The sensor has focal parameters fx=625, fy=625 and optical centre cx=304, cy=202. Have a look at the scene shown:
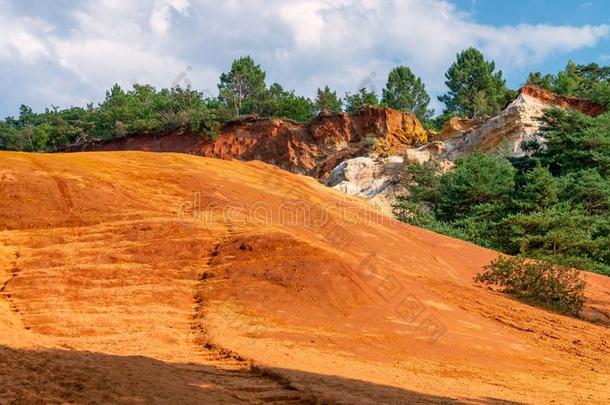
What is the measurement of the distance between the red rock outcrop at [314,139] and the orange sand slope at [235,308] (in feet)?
85.9

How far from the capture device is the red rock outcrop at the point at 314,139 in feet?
145

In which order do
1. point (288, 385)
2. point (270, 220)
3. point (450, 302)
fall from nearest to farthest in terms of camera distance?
point (288, 385)
point (450, 302)
point (270, 220)

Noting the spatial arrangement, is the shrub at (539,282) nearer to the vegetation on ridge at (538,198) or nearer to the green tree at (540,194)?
Answer: the vegetation on ridge at (538,198)

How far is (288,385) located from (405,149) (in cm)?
3756

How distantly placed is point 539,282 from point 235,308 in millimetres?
8261

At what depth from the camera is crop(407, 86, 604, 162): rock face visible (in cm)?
3881

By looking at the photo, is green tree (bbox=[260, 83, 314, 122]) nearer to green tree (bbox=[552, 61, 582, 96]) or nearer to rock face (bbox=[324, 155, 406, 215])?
rock face (bbox=[324, 155, 406, 215])

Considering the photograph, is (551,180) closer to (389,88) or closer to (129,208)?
(129,208)

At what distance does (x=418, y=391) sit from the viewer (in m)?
7.09

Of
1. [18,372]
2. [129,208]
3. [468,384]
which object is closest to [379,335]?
[468,384]
